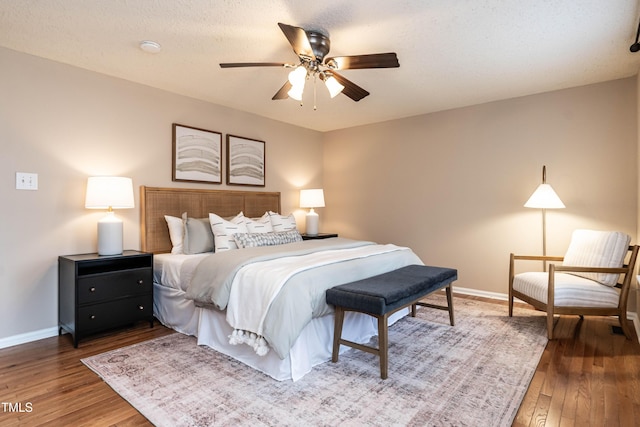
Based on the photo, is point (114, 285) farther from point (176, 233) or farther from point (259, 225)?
point (259, 225)

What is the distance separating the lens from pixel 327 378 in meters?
2.29

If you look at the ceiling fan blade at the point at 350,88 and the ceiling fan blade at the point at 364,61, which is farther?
the ceiling fan blade at the point at 350,88

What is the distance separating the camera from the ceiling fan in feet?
7.63

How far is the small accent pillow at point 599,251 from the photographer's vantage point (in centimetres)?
305

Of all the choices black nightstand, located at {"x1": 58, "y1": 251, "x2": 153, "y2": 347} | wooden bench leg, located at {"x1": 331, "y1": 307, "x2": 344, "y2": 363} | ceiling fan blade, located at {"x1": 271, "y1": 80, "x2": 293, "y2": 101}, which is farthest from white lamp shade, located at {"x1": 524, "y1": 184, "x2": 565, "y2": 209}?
black nightstand, located at {"x1": 58, "y1": 251, "x2": 153, "y2": 347}

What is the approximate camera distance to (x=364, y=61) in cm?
245

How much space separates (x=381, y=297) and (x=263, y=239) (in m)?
1.70

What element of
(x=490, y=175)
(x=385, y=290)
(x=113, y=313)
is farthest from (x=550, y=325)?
(x=113, y=313)

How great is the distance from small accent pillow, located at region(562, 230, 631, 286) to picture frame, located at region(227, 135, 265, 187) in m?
3.64

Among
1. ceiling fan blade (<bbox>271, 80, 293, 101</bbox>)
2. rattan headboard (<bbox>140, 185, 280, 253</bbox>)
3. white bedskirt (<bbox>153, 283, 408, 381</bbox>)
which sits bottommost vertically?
white bedskirt (<bbox>153, 283, 408, 381</bbox>)

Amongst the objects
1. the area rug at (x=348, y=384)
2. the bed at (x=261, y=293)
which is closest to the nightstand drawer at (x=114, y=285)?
the bed at (x=261, y=293)

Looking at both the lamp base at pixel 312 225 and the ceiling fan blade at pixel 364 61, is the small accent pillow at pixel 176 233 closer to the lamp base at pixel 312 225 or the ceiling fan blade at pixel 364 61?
the lamp base at pixel 312 225

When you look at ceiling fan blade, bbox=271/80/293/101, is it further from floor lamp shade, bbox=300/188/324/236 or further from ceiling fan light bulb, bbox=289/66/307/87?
floor lamp shade, bbox=300/188/324/236

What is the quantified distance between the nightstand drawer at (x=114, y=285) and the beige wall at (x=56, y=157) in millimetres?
490
